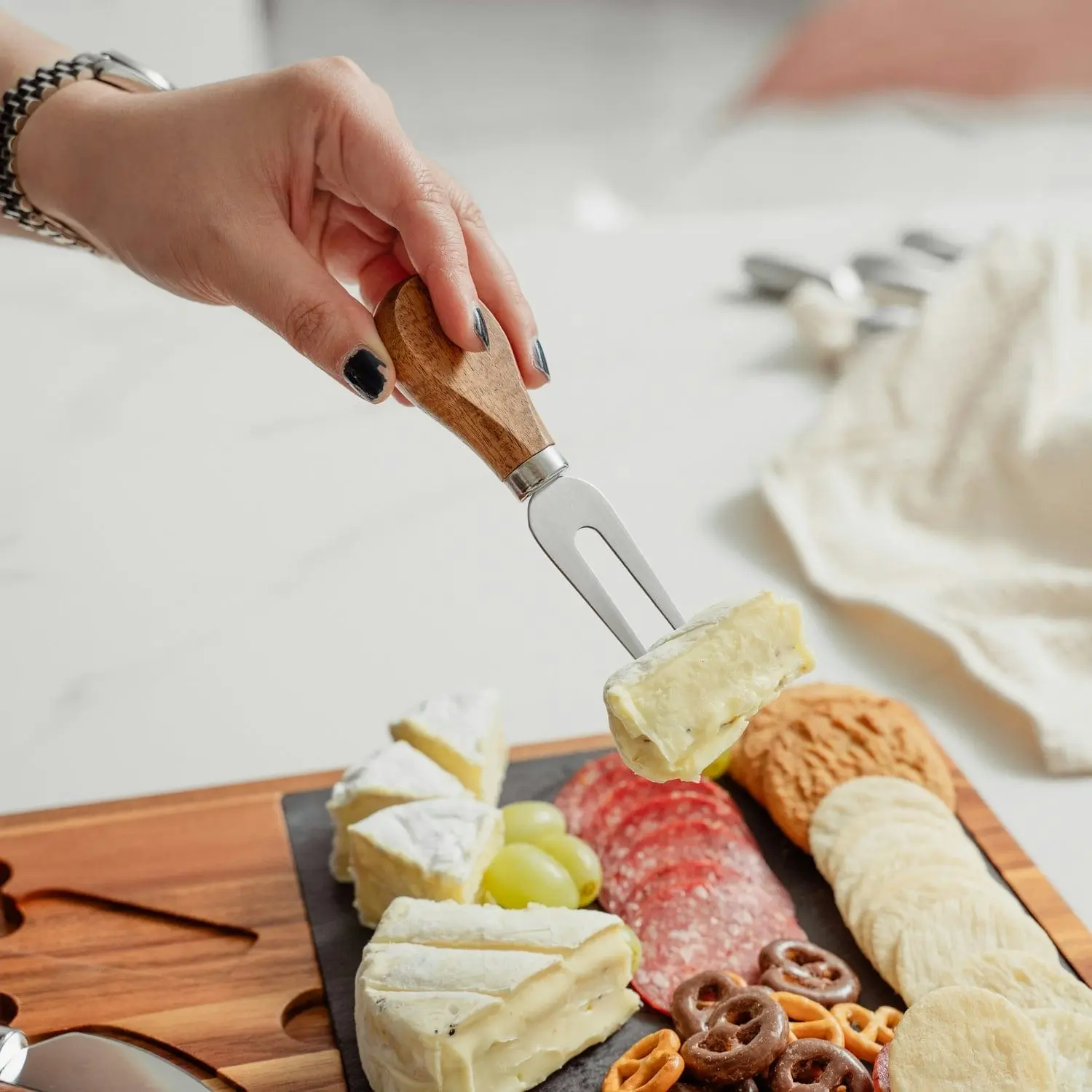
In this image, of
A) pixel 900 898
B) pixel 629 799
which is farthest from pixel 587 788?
pixel 900 898

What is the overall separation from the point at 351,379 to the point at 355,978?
23.3 inches

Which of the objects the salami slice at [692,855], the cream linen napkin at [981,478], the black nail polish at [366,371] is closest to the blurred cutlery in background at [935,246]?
the cream linen napkin at [981,478]

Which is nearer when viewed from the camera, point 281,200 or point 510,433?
point 510,433

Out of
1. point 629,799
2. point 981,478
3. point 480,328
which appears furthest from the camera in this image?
point 981,478

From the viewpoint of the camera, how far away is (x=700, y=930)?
1477 millimetres

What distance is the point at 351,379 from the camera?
129 centimetres

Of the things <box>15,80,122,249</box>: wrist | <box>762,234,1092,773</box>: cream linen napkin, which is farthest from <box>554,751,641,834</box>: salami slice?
<box>15,80,122,249</box>: wrist

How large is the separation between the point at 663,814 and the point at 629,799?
0.05 m

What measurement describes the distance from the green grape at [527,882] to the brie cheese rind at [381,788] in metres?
0.10

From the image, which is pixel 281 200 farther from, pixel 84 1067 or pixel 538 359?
pixel 84 1067

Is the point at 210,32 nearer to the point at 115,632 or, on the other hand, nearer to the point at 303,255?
the point at 115,632

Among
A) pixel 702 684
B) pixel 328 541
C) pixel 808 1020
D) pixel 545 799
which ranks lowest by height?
pixel 328 541

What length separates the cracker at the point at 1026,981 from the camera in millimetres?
1306

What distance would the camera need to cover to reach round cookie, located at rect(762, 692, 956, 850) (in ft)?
5.32
